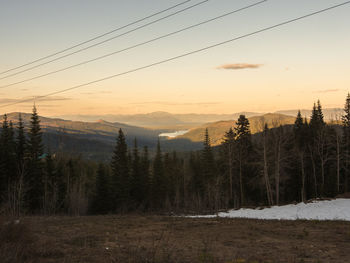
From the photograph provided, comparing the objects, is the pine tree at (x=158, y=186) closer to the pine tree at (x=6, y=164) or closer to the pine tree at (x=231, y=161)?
the pine tree at (x=231, y=161)

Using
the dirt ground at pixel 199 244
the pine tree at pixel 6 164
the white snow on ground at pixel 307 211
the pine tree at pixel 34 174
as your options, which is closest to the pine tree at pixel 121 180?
the pine tree at pixel 34 174

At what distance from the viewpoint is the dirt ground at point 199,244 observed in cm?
974

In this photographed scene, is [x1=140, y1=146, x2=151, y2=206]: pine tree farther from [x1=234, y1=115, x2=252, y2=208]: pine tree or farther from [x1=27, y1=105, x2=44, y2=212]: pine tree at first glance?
[x1=234, y1=115, x2=252, y2=208]: pine tree

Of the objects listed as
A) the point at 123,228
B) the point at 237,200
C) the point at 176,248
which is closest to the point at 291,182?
the point at 237,200

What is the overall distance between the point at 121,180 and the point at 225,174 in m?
20.3

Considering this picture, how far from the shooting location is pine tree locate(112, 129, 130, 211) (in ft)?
175

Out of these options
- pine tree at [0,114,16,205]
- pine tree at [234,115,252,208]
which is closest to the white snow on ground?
pine tree at [234,115,252,208]

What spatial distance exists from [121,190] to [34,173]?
16.0 metres

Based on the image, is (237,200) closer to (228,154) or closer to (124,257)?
(228,154)

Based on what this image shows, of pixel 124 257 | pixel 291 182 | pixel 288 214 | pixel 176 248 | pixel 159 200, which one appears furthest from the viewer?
pixel 159 200

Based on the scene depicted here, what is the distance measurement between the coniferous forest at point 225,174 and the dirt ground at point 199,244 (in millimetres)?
23322

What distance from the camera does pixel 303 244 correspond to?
12.2 metres

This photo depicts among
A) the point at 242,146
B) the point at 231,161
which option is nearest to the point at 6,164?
the point at 231,161

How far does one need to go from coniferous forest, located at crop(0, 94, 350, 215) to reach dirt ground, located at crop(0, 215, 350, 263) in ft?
76.5
